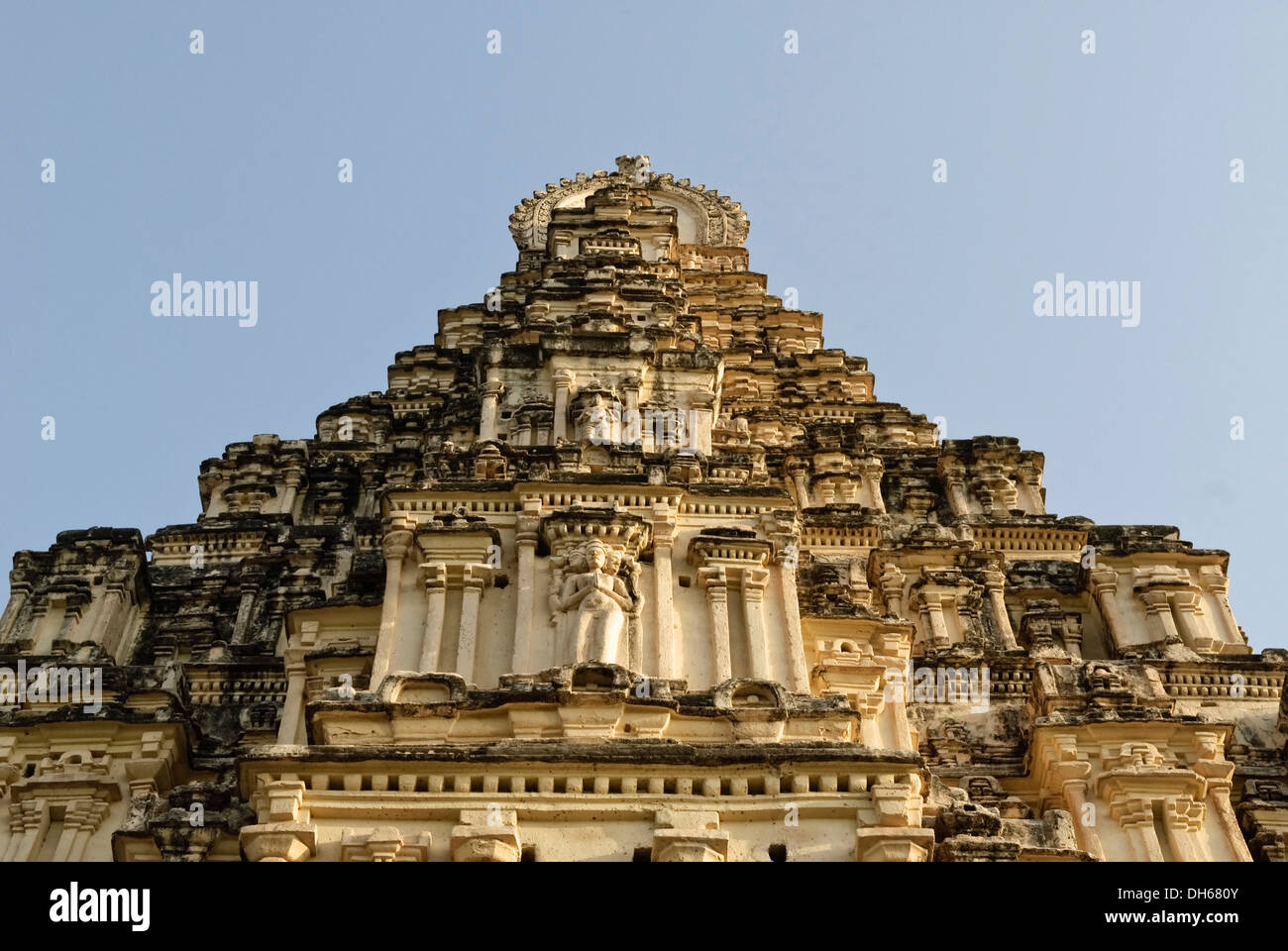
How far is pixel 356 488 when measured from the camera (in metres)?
28.4

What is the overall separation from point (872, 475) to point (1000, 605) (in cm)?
495

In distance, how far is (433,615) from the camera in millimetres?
17828

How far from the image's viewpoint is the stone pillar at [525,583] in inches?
674

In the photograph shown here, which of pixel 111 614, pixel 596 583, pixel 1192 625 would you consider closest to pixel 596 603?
pixel 596 583

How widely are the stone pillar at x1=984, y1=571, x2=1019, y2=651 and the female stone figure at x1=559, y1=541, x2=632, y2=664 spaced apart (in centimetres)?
798

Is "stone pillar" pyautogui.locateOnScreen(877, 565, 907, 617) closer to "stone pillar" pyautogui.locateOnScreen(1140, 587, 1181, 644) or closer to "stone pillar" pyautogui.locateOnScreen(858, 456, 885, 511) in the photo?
"stone pillar" pyautogui.locateOnScreen(858, 456, 885, 511)

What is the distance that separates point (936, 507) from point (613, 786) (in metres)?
15.5

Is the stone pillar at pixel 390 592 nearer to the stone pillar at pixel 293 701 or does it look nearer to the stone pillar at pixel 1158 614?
the stone pillar at pixel 293 701

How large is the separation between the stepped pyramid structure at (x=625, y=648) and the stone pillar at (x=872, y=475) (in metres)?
0.05
